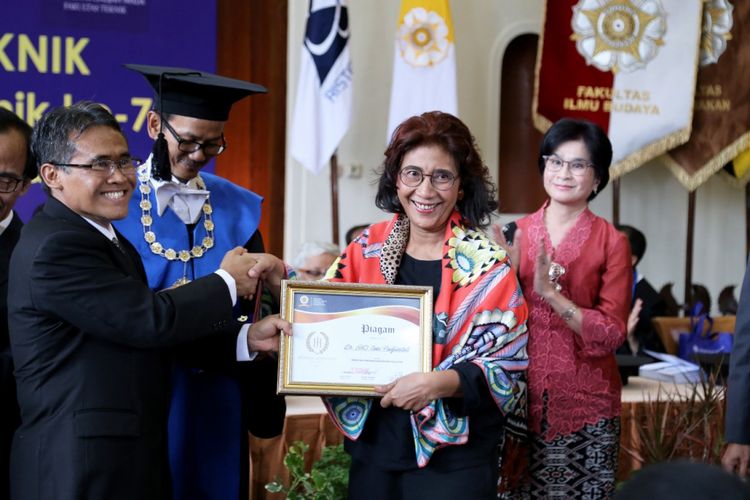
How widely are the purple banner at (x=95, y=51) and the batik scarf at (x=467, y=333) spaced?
386 centimetres

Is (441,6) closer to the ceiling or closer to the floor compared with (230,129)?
closer to the ceiling

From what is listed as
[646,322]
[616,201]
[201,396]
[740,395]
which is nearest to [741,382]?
[740,395]

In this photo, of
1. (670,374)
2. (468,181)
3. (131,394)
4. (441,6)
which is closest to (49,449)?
(131,394)

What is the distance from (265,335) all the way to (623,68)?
5.14 m

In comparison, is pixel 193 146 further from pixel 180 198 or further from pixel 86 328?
pixel 86 328

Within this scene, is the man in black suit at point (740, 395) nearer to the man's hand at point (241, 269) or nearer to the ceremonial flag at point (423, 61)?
the man's hand at point (241, 269)

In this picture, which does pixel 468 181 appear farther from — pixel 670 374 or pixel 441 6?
pixel 441 6

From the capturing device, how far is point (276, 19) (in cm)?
679

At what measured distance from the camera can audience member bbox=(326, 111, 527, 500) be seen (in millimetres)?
2359

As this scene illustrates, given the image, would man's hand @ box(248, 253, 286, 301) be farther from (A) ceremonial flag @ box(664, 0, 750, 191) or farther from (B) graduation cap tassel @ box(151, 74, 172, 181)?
(A) ceremonial flag @ box(664, 0, 750, 191)

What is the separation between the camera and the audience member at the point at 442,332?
2359 mm

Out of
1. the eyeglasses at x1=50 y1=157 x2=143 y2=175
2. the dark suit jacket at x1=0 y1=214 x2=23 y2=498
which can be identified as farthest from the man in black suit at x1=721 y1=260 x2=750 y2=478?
the dark suit jacket at x1=0 y1=214 x2=23 y2=498

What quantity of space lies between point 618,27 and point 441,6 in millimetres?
1312

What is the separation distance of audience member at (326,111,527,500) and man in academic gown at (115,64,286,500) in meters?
0.31
